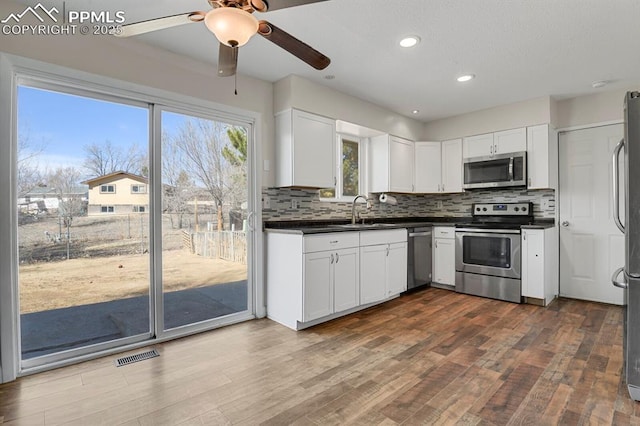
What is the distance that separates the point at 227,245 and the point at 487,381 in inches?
94.0

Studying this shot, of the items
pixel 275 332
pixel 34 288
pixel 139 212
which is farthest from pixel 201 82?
pixel 275 332

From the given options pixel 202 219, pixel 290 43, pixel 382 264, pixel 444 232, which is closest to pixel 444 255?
pixel 444 232

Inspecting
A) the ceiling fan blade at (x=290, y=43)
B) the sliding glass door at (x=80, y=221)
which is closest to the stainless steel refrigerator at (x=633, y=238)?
the ceiling fan blade at (x=290, y=43)

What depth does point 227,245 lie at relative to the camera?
3.19 meters

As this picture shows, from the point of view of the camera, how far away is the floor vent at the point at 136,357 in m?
2.36

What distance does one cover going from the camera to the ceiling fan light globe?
145 centimetres

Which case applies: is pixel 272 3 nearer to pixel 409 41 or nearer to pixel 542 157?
pixel 409 41

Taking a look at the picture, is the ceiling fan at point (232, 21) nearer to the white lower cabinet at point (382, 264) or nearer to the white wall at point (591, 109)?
the white lower cabinet at point (382, 264)

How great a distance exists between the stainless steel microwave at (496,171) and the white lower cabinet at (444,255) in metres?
0.73

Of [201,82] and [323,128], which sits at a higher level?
[201,82]

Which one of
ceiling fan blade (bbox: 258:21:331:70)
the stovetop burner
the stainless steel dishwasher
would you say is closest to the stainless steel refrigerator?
ceiling fan blade (bbox: 258:21:331:70)

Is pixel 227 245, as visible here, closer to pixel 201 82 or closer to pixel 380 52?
pixel 201 82

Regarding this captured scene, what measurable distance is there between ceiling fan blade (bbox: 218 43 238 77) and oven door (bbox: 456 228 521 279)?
11.6 ft

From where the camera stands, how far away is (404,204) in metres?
5.20
